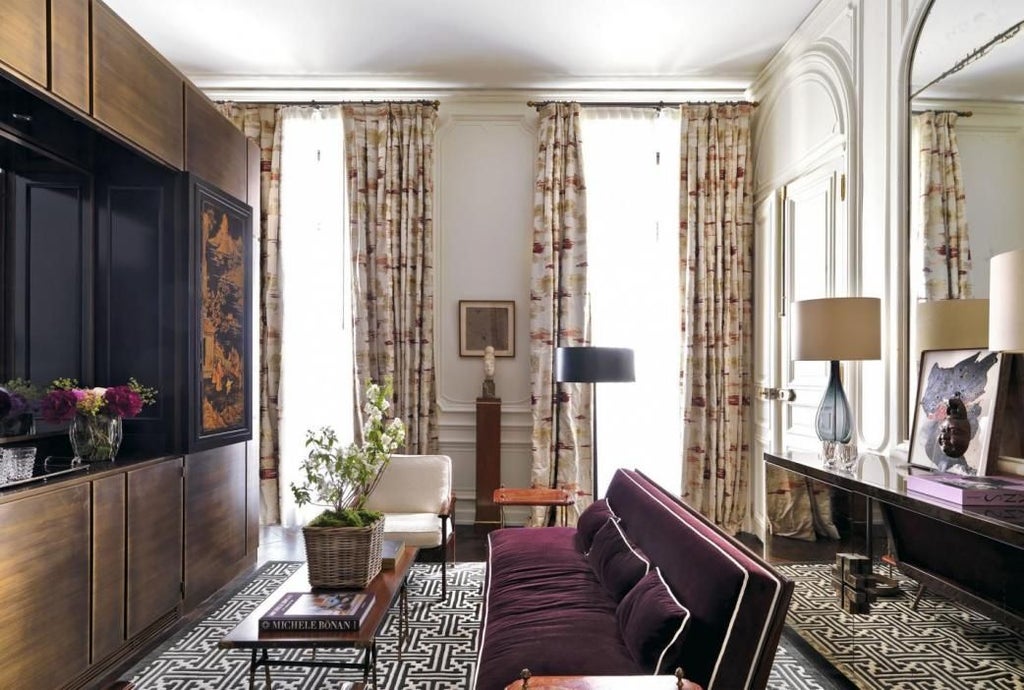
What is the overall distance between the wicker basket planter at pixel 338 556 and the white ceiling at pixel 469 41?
127 inches

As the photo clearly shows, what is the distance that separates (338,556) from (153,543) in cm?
114

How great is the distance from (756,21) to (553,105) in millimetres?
1547

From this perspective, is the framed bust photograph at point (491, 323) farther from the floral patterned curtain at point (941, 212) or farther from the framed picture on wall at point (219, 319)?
the floral patterned curtain at point (941, 212)

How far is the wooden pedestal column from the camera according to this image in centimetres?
473

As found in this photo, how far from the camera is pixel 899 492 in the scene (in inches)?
84.7

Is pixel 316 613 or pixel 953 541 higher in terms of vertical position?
pixel 953 541

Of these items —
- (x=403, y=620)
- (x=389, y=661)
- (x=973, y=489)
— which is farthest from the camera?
(x=403, y=620)

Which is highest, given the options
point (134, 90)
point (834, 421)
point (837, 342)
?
point (134, 90)

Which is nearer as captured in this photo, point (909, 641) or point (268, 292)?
point (909, 641)

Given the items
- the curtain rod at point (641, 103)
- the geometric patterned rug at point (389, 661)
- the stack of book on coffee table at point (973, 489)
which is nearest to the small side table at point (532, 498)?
the geometric patterned rug at point (389, 661)

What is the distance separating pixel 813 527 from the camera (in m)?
2.74

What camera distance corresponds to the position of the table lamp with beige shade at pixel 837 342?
9.27ft

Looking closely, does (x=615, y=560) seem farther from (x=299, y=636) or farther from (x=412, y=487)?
(x=412, y=487)

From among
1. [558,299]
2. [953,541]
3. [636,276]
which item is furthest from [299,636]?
[636,276]
